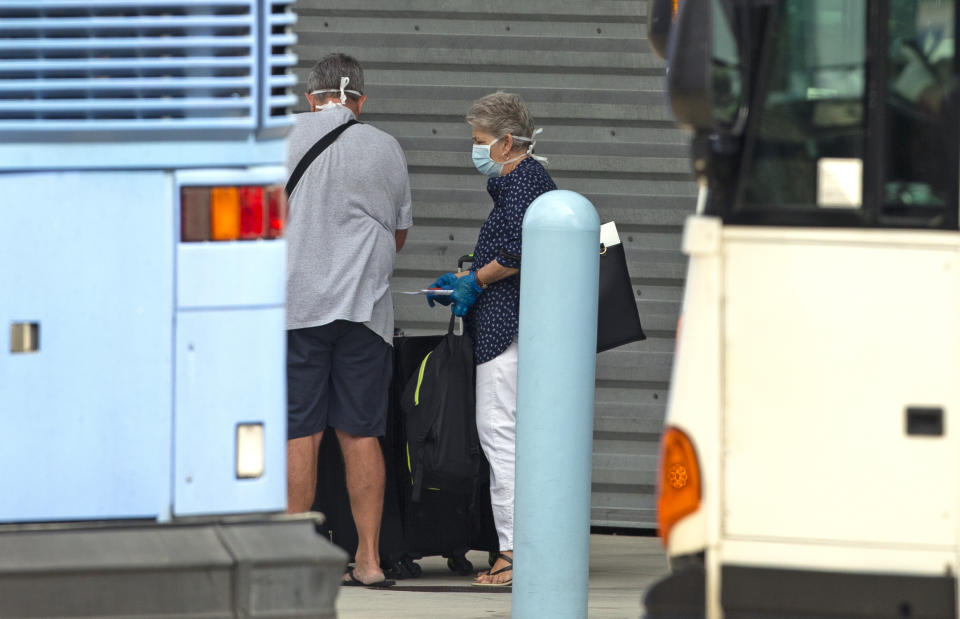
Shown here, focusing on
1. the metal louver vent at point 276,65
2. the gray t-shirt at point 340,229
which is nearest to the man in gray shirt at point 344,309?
the gray t-shirt at point 340,229

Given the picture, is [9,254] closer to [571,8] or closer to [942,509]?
[942,509]

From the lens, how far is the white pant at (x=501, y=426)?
22.1ft

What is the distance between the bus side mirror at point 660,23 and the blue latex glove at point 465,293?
1814 mm

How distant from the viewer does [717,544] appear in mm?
3955

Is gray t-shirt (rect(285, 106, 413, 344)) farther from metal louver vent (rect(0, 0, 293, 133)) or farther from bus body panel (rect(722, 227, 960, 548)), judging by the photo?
bus body panel (rect(722, 227, 960, 548))

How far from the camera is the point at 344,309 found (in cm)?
654

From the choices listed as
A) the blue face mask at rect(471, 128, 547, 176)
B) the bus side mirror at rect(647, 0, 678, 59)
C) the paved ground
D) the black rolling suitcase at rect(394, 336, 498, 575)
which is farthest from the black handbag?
the bus side mirror at rect(647, 0, 678, 59)

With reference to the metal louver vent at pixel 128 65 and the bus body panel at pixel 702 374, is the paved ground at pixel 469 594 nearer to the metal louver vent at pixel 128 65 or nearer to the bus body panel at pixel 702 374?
the bus body panel at pixel 702 374

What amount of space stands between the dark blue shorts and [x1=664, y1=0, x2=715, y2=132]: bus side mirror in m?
3.03

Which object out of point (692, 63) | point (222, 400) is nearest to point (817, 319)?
point (692, 63)

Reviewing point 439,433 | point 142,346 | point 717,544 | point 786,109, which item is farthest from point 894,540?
point 439,433

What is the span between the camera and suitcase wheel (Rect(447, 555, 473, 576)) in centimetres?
721

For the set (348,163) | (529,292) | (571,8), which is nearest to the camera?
(529,292)

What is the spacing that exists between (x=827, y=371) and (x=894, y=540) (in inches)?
17.4
